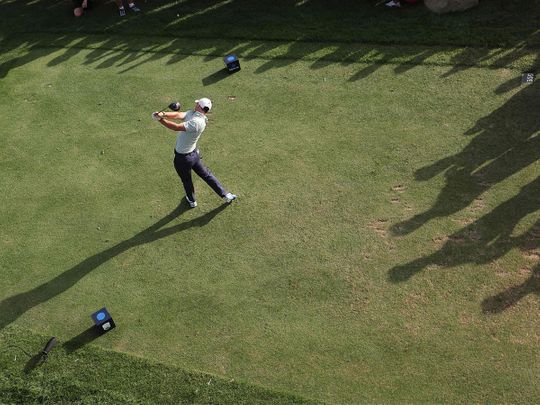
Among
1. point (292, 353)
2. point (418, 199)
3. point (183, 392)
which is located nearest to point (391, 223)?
point (418, 199)

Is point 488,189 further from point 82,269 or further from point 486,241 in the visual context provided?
point 82,269

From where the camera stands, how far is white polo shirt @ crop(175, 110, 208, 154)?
7887mm

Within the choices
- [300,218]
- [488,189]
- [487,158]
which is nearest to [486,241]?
[488,189]

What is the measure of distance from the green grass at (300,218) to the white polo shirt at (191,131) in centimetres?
132

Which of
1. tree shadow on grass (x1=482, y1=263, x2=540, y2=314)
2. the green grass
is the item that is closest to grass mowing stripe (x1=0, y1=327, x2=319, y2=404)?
the green grass

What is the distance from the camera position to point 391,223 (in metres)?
8.33

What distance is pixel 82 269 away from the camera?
27.5 ft

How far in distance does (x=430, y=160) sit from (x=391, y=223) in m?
1.56

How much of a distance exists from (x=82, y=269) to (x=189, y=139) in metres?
2.62

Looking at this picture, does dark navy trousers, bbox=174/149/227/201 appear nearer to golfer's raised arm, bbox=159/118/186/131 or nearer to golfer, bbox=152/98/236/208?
golfer, bbox=152/98/236/208

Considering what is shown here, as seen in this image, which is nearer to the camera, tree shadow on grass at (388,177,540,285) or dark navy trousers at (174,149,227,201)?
tree shadow on grass at (388,177,540,285)

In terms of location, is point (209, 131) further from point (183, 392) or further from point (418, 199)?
point (183, 392)

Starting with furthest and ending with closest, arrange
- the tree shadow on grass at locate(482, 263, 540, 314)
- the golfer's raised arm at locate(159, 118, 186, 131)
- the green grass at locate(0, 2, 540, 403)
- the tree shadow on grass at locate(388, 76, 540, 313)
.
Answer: the golfer's raised arm at locate(159, 118, 186, 131), the tree shadow on grass at locate(388, 76, 540, 313), the tree shadow on grass at locate(482, 263, 540, 314), the green grass at locate(0, 2, 540, 403)

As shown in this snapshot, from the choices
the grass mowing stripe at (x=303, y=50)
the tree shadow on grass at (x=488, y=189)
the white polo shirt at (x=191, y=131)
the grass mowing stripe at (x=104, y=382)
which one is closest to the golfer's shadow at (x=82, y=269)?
the grass mowing stripe at (x=104, y=382)
